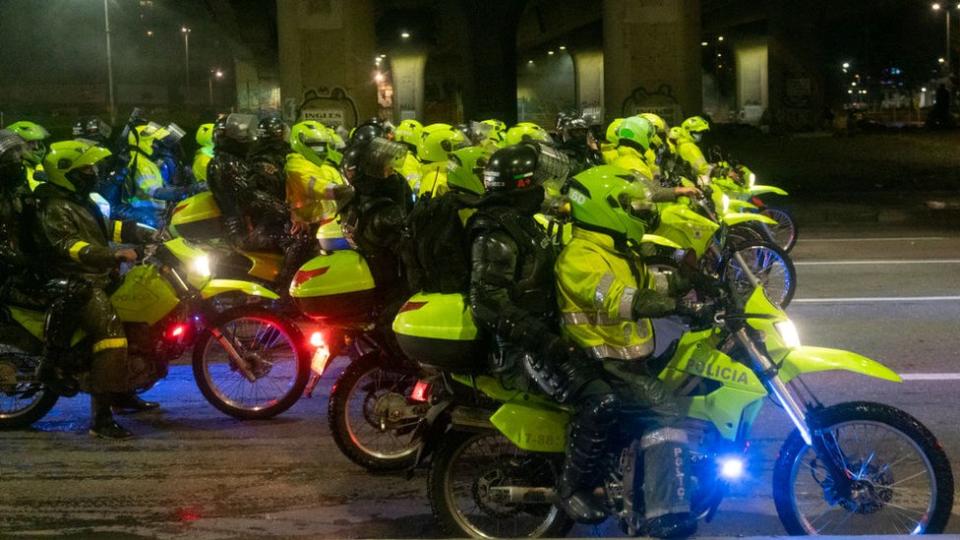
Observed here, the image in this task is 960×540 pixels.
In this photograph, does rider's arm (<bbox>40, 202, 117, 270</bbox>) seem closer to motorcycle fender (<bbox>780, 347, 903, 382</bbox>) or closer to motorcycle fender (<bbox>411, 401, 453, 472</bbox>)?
motorcycle fender (<bbox>411, 401, 453, 472</bbox>)

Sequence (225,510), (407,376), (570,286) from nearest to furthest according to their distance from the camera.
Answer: (570,286), (225,510), (407,376)

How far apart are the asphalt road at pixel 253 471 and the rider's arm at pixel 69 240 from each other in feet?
4.01

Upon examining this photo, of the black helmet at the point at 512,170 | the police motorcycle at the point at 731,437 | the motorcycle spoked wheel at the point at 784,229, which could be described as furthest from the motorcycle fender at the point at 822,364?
the motorcycle spoked wheel at the point at 784,229

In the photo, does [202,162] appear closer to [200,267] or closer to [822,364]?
[200,267]

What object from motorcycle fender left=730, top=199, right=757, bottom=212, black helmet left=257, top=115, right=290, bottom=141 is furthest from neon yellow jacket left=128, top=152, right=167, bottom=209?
motorcycle fender left=730, top=199, right=757, bottom=212

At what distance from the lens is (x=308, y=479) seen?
22.8 ft

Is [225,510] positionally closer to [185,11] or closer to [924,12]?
[185,11]

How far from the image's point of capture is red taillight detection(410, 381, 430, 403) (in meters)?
6.20

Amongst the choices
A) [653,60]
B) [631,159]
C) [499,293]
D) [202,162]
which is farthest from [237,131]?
[653,60]

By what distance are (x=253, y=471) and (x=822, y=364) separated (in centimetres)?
356

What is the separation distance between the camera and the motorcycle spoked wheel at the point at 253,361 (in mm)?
8180

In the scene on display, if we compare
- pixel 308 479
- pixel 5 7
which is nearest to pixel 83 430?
pixel 308 479

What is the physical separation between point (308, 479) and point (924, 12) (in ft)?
261

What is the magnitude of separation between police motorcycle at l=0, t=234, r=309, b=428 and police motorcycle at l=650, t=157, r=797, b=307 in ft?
9.49
